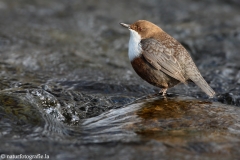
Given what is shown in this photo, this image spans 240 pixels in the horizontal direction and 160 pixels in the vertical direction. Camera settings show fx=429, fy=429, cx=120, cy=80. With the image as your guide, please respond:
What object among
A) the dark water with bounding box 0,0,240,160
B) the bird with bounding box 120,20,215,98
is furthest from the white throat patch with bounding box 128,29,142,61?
the dark water with bounding box 0,0,240,160

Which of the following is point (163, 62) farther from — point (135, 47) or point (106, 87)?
point (106, 87)

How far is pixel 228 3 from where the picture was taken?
12.5m

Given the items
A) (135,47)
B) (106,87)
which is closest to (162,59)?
(135,47)

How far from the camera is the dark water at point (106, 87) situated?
410 centimetres

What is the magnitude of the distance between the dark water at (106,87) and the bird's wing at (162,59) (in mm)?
330

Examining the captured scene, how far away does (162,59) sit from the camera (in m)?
5.70

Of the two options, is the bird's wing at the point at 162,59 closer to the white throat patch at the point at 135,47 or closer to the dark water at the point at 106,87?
the white throat patch at the point at 135,47

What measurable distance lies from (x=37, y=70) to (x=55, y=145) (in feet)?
11.5

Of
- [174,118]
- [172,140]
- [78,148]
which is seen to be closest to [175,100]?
[174,118]

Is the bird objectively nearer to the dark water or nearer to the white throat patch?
the white throat patch

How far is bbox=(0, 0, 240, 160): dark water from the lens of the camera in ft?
13.5

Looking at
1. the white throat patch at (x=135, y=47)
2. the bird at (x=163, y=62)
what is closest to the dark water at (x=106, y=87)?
the bird at (x=163, y=62)

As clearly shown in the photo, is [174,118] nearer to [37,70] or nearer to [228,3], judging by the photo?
[37,70]

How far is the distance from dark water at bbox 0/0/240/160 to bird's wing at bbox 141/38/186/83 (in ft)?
1.08
